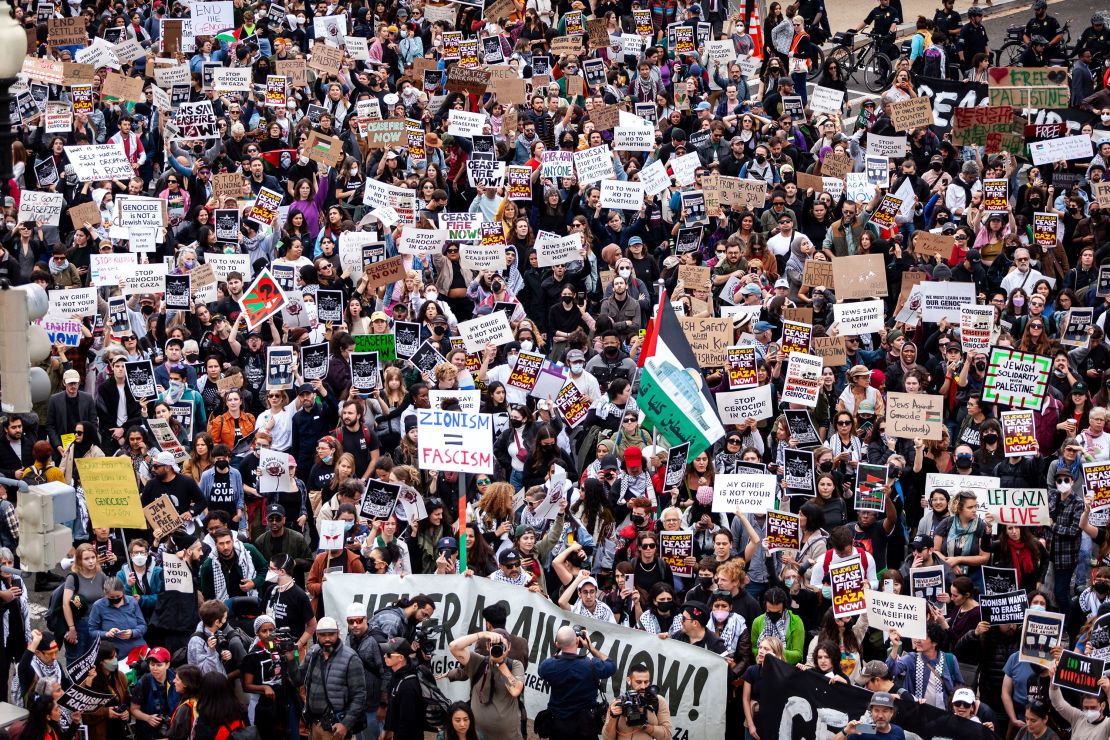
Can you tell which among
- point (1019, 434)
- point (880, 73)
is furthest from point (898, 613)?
point (880, 73)

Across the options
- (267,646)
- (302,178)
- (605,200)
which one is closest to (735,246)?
(605,200)

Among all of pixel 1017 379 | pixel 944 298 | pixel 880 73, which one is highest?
pixel 880 73

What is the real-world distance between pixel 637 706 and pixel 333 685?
2.22 meters

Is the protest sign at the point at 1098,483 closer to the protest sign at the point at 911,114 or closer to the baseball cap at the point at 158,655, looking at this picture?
the baseball cap at the point at 158,655

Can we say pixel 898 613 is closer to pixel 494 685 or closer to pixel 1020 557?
pixel 1020 557

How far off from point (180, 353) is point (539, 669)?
640cm

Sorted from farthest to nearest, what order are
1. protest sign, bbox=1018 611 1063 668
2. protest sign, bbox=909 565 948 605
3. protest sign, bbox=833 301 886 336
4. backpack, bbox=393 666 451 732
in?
protest sign, bbox=833 301 886 336
protest sign, bbox=909 565 948 605
backpack, bbox=393 666 451 732
protest sign, bbox=1018 611 1063 668

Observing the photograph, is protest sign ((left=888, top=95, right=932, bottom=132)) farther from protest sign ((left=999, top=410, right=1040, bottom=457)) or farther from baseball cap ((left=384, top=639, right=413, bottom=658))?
baseball cap ((left=384, top=639, right=413, bottom=658))

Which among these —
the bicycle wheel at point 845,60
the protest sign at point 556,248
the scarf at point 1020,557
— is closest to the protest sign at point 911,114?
the protest sign at point 556,248

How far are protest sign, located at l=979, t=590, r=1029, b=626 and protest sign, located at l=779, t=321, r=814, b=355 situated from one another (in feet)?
15.0

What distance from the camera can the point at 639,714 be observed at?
1258 cm

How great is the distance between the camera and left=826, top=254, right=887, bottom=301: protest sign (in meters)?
19.2

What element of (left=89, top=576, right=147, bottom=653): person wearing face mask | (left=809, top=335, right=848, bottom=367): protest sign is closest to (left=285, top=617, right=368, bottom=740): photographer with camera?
(left=89, top=576, right=147, bottom=653): person wearing face mask

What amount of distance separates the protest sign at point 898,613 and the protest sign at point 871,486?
1614mm
